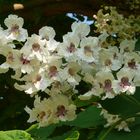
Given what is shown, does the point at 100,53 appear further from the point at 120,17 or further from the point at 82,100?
the point at 120,17

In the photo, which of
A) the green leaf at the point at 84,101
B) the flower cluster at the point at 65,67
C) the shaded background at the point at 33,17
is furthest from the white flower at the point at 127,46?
the shaded background at the point at 33,17

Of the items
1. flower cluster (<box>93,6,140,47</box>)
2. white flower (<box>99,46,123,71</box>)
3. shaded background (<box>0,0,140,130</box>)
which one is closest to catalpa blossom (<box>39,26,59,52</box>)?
white flower (<box>99,46,123,71</box>)

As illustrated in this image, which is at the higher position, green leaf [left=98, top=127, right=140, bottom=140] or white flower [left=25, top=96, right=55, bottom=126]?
white flower [left=25, top=96, right=55, bottom=126]

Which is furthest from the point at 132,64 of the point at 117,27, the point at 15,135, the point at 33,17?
the point at 33,17

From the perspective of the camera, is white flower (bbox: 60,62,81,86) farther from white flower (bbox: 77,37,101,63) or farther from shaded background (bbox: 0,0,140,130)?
shaded background (bbox: 0,0,140,130)

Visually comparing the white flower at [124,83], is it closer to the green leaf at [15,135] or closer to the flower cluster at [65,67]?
the flower cluster at [65,67]

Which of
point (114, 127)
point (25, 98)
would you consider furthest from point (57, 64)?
point (25, 98)

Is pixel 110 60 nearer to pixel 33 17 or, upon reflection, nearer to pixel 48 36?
pixel 48 36
